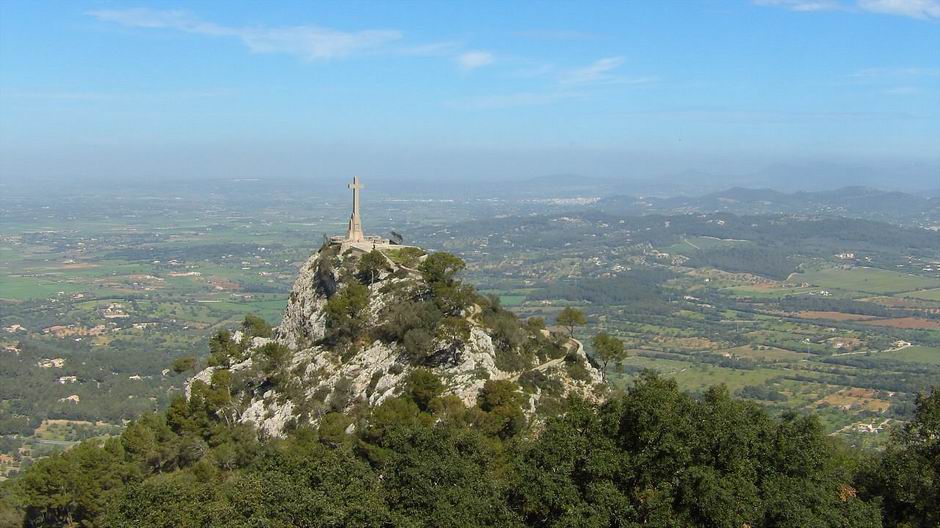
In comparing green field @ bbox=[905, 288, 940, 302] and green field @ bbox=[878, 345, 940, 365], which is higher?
green field @ bbox=[905, 288, 940, 302]

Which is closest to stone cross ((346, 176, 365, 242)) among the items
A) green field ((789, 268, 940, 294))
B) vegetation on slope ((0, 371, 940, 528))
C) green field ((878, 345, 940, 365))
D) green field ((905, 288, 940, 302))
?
vegetation on slope ((0, 371, 940, 528))

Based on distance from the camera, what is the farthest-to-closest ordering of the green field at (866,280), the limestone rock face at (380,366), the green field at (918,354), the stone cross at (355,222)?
the green field at (866,280), the green field at (918,354), the stone cross at (355,222), the limestone rock face at (380,366)

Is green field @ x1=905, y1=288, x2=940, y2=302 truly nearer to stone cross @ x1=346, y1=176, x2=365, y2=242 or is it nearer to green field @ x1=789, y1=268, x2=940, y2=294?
green field @ x1=789, y1=268, x2=940, y2=294

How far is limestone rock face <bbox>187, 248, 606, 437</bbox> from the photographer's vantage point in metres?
39.9

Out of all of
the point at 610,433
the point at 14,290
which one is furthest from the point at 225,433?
the point at 14,290

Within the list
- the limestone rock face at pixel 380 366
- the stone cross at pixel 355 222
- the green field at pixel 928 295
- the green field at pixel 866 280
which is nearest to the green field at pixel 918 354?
the green field at pixel 928 295

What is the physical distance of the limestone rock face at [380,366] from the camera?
39.9 meters

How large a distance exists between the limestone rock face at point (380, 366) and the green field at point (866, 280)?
147 meters

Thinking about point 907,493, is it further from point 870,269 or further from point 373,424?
point 870,269

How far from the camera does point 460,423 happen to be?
33594 millimetres

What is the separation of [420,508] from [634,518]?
6.77 m

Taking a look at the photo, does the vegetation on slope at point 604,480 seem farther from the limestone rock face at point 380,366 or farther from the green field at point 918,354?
the green field at point 918,354

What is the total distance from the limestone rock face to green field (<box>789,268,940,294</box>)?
147 m

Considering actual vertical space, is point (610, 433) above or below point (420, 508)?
above
